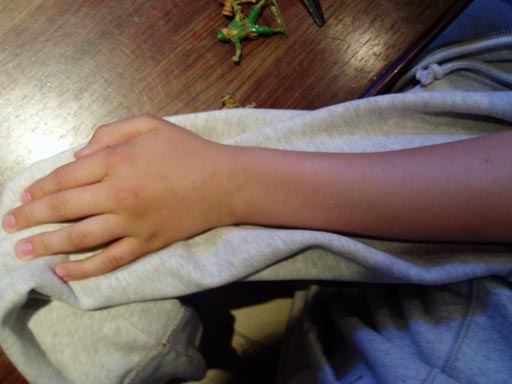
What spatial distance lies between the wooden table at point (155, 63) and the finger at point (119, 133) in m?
0.09

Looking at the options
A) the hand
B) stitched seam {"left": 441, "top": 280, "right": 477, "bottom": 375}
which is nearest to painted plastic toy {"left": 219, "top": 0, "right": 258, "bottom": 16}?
the hand

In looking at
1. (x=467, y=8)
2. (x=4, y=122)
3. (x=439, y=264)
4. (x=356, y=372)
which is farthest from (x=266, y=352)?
(x=467, y=8)

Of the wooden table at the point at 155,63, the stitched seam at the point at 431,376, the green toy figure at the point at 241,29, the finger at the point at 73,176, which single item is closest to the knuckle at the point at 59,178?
the finger at the point at 73,176

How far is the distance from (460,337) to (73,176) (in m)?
0.41

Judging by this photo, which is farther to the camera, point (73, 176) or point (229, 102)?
point (229, 102)

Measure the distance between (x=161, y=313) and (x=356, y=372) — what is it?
22 cm

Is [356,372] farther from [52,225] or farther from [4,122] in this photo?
[4,122]

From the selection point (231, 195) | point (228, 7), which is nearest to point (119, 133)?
point (231, 195)

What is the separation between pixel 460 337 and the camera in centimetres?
33

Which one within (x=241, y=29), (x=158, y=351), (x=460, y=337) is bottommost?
(x=460, y=337)

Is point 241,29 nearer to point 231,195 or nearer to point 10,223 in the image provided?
point 231,195

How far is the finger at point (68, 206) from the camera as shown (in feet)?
1.09

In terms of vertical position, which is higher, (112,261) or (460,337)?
(112,261)

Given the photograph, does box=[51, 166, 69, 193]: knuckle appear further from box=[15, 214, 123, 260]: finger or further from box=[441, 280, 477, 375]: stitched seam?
box=[441, 280, 477, 375]: stitched seam
